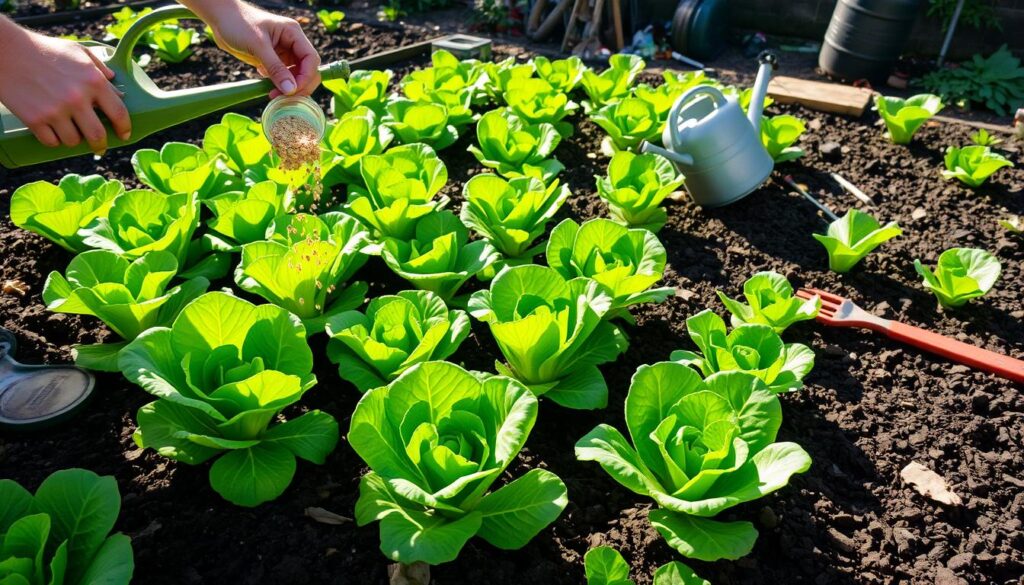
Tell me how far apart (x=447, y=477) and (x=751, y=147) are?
191 centimetres

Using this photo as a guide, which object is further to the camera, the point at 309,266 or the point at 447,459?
the point at 309,266

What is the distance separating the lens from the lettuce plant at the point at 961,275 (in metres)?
2.19

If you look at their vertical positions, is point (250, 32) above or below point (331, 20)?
above

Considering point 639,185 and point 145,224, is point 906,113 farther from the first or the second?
point 145,224

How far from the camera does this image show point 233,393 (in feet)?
Result: 4.97

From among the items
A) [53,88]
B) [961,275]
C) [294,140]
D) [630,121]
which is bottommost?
[961,275]

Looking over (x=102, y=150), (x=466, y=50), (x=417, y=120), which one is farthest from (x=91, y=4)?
(x=102, y=150)

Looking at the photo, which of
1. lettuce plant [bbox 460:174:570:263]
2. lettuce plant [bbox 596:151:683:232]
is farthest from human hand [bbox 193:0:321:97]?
lettuce plant [bbox 596:151:683:232]

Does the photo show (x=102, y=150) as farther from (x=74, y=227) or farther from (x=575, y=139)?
(x=575, y=139)

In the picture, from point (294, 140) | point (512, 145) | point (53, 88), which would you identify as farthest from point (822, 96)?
point (53, 88)

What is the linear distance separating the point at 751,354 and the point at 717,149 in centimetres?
109

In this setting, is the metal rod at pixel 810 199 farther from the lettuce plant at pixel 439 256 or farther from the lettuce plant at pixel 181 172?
the lettuce plant at pixel 181 172

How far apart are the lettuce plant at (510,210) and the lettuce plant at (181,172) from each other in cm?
94

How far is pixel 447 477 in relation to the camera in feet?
4.61
